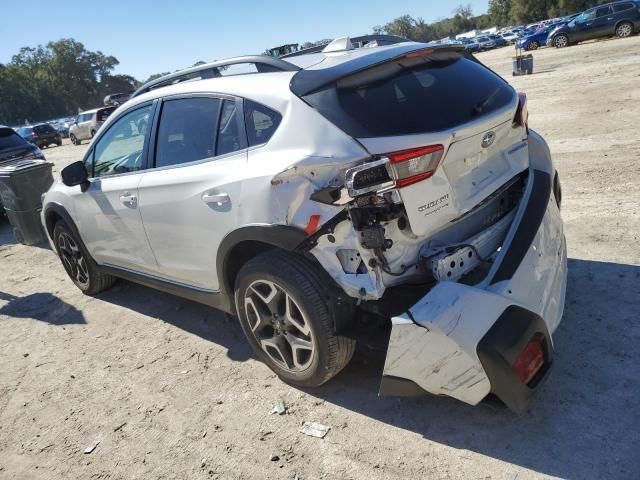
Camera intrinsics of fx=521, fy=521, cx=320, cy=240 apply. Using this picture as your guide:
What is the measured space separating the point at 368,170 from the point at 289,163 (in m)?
0.49

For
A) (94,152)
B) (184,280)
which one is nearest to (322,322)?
(184,280)

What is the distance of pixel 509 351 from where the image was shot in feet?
7.62

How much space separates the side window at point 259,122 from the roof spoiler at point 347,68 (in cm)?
20

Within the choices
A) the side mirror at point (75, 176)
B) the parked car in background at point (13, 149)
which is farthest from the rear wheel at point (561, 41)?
the side mirror at point (75, 176)

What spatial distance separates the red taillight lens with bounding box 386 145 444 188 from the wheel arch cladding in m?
0.59

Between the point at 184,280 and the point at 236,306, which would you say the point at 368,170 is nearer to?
the point at 236,306

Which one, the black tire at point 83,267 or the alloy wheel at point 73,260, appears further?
the alloy wheel at point 73,260

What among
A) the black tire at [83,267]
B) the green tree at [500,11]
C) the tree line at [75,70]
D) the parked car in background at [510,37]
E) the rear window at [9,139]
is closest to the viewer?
the black tire at [83,267]

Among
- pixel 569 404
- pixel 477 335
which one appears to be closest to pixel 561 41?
pixel 569 404

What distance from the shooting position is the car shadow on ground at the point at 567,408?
239 centimetres

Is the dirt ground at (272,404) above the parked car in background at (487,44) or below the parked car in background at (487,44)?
above

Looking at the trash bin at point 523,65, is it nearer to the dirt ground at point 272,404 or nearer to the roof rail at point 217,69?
the dirt ground at point 272,404

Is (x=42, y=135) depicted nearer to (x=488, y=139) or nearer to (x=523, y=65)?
(x=523, y=65)

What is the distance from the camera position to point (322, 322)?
2803 millimetres
